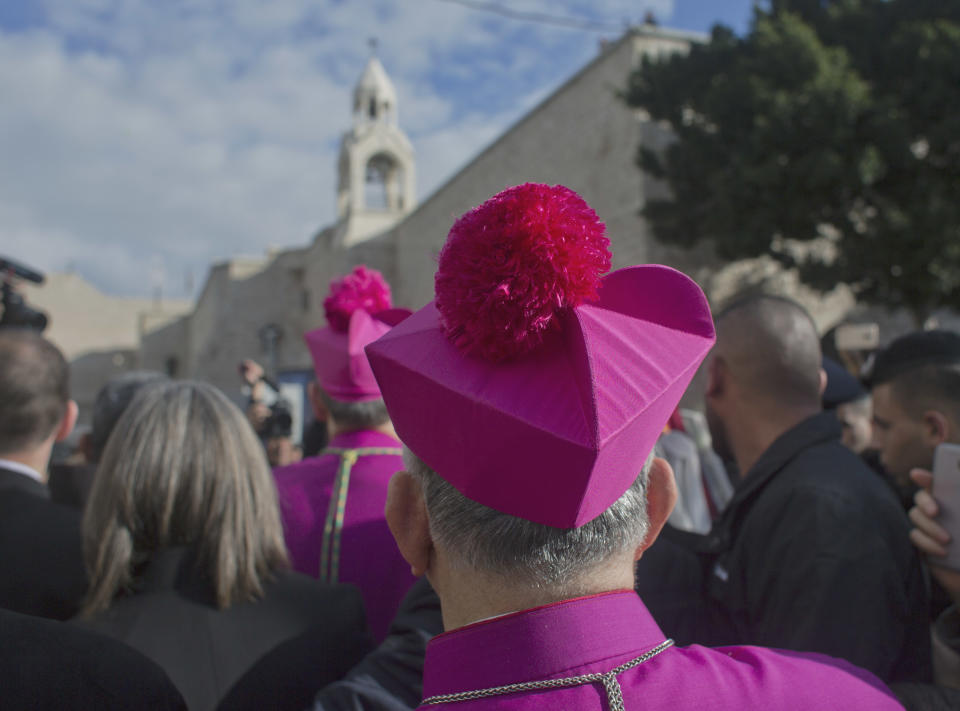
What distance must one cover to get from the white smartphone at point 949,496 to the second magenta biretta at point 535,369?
0.98 metres

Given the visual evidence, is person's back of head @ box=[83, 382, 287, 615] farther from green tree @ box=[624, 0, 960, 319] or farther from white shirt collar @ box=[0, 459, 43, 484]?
green tree @ box=[624, 0, 960, 319]

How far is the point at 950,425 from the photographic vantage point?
2223 millimetres

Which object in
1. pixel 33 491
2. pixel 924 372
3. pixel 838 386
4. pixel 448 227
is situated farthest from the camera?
pixel 448 227

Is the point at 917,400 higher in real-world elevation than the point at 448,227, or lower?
lower

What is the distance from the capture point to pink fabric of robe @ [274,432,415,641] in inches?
85.7

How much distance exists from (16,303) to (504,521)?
11.8 ft

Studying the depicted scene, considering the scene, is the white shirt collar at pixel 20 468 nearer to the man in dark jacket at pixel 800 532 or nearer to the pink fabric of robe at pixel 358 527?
the pink fabric of robe at pixel 358 527

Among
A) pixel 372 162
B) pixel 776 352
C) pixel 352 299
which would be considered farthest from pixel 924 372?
pixel 372 162

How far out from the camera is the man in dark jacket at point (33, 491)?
70.2 inches

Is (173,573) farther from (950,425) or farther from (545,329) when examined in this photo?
(950,425)

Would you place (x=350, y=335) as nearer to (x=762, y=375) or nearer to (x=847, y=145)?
(x=762, y=375)

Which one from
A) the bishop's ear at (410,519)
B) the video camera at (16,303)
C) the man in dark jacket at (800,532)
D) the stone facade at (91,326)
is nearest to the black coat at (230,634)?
the bishop's ear at (410,519)

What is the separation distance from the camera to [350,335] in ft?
8.32

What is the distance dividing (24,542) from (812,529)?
74.1 inches
